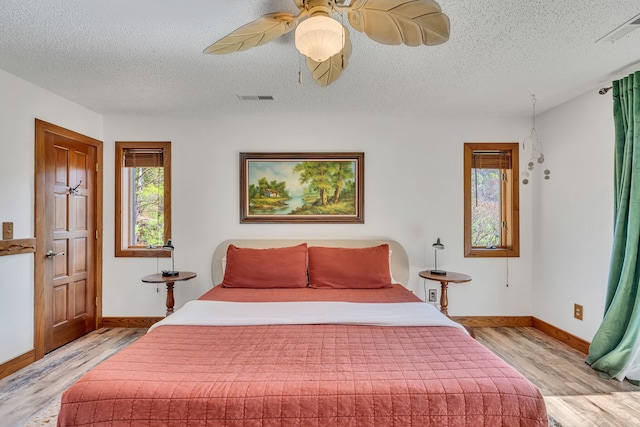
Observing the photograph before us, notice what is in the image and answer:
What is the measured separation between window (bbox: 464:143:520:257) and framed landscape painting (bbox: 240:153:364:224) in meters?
1.21

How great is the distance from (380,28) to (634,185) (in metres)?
2.35

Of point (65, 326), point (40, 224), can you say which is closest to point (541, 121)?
point (40, 224)

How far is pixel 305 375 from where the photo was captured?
1.40 m

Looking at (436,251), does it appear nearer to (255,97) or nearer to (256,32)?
(255,97)

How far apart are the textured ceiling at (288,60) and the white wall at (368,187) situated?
23 centimetres

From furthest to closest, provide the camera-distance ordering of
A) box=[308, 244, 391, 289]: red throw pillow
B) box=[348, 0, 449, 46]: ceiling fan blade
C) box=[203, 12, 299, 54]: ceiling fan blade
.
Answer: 1. box=[308, 244, 391, 289]: red throw pillow
2. box=[203, 12, 299, 54]: ceiling fan blade
3. box=[348, 0, 449, 46]: ceiling fan blade

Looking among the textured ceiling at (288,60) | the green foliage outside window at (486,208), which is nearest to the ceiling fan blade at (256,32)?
the textured ceiling at (288,60)

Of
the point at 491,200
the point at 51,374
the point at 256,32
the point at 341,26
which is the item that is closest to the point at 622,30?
the point at 341,26

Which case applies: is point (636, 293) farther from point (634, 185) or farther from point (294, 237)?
point (294, 237)

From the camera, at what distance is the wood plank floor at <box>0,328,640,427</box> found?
2125 millimetres

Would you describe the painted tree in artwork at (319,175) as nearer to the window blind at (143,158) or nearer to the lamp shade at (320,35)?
the window blind at (143,158)

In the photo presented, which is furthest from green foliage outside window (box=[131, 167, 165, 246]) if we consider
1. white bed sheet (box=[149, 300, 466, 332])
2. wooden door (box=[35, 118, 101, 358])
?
white bed sheet (box=[149, 300, 466, 332])

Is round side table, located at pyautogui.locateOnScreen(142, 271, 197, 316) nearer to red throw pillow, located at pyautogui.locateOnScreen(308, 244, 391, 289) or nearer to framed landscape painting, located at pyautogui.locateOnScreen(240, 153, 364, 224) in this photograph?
framed landscape painting, located at pyautogui.locateOnScreen(240, 153, 364, 224)

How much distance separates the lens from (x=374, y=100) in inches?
129
